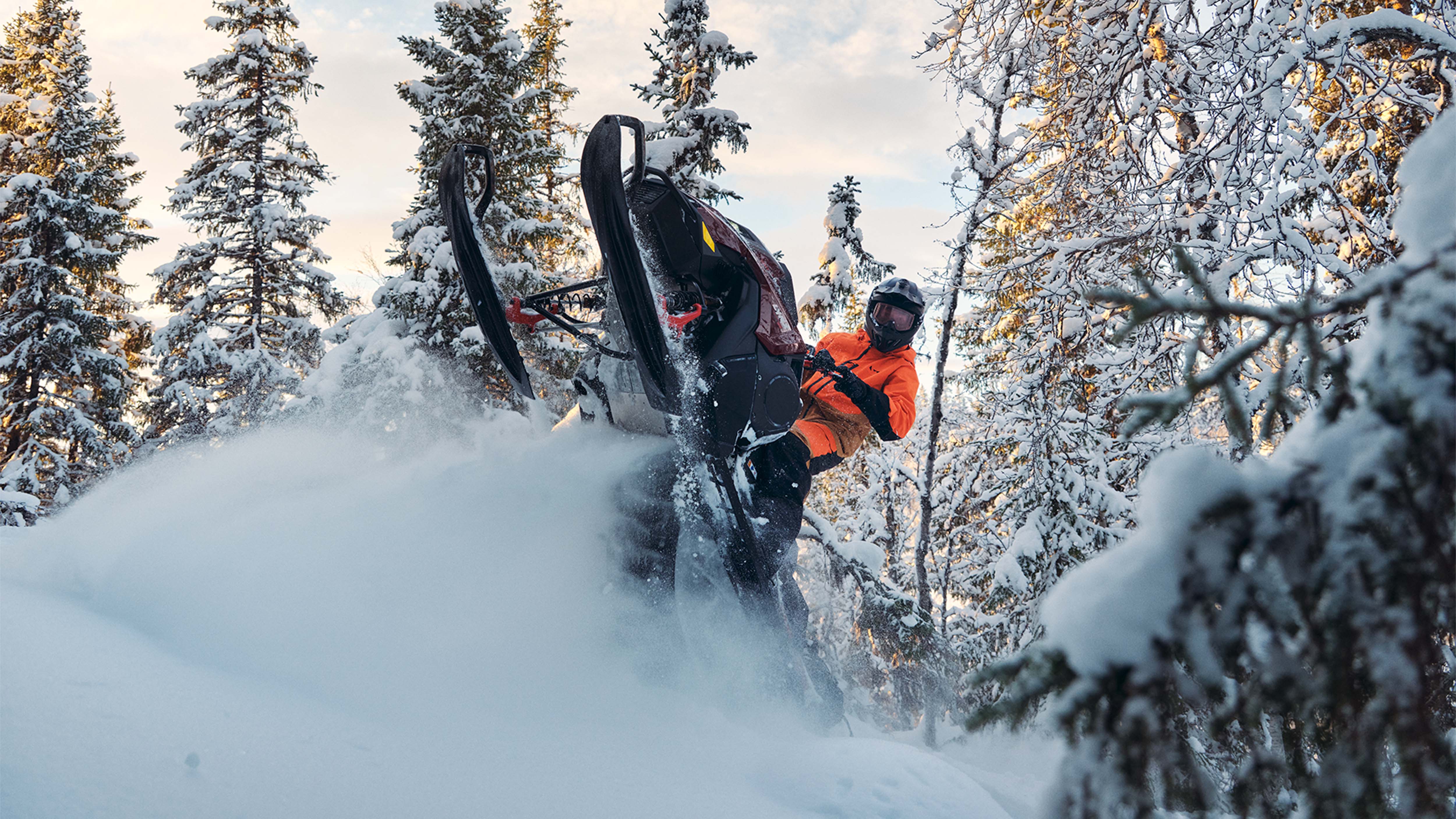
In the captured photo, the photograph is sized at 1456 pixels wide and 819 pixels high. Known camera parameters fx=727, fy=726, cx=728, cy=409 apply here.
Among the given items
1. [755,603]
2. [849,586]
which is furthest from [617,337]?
[849,586]

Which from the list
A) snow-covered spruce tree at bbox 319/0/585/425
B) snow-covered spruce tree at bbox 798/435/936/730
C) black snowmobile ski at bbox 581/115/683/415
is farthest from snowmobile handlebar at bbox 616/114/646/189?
snow-covered spruce tree at bbox 319/0/585/425

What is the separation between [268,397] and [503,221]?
5.89 metres

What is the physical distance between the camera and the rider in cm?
455

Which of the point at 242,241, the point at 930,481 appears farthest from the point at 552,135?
the point at 930,481

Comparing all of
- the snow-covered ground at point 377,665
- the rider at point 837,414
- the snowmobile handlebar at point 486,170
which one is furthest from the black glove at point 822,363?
the snowmobile handlebar at point 486,170

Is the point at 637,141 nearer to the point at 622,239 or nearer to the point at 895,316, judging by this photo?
the point at 622,239

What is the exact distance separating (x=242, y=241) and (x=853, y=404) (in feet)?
46.5

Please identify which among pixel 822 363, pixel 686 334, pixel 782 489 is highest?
pixel 822 363

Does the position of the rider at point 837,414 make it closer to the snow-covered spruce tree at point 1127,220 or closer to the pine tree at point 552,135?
the snow-covered spruce tree at point 1127,220

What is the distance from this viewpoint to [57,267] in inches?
535

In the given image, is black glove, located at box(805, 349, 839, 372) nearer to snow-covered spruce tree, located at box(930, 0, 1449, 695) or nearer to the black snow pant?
the black snow pant

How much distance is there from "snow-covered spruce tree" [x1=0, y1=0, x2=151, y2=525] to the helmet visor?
574 inches

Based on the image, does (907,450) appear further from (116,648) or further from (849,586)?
(116,648)

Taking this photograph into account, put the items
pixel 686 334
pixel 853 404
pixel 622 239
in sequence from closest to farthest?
1. pixel 622 239
2. pixel 686 334
3. pixel 853 404
